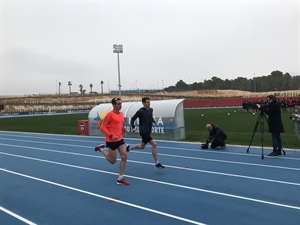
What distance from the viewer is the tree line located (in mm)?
121000

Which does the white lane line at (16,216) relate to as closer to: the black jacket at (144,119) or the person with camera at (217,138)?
the black jacket at (144,119)

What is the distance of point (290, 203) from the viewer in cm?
560

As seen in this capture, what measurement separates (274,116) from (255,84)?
12039 cm

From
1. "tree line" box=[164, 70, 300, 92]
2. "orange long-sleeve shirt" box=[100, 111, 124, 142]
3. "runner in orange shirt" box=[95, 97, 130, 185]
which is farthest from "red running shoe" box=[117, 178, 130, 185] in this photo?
"tree line" box=[164, 70, 300, 92]

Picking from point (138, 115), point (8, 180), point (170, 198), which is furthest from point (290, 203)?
point (8, 180)

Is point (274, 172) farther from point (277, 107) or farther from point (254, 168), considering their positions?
point (277, 107)

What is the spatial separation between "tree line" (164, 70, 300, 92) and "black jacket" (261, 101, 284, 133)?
382 feet

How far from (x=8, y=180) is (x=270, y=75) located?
13406 centimetres

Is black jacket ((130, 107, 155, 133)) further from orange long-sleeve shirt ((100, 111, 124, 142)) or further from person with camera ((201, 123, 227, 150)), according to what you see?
person with camera ((201, 123, 227, 150))

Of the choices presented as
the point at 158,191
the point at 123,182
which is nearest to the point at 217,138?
the point at 123,182

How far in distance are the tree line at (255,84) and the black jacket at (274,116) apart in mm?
116564

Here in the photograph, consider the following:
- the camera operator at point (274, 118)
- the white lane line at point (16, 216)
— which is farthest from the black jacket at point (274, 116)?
the white lane line at point (16, 216)

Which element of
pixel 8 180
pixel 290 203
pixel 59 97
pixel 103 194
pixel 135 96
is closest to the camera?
pixel 290 203

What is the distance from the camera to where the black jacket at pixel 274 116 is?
9.59 metres
